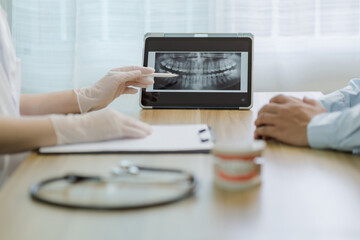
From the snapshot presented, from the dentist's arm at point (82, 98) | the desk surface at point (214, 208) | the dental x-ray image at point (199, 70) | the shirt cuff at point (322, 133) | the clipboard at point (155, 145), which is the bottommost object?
the desk surface at point (214, 208)

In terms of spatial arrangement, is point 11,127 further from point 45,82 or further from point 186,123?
point 45,82

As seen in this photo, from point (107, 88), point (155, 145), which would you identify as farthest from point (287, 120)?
point (107, 88)

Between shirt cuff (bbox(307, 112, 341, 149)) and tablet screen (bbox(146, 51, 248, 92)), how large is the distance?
0.48 metres

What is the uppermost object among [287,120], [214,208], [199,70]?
[199,70]

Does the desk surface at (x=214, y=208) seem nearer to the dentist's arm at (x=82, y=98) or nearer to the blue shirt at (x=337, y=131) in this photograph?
the blue shirt at (x=337, y=131)

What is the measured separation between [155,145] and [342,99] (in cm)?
69

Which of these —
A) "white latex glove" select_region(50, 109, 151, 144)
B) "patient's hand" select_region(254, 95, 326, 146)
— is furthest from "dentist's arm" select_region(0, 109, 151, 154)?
"patient's hand" select_region(254, 95, 326, 146)

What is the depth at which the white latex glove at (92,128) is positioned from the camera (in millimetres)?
1127

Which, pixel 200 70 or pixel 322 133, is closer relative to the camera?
pixel 322 133

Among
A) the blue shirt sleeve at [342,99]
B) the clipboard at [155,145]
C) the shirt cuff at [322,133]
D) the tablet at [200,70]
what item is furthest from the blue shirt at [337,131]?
the tablet at [200,70]

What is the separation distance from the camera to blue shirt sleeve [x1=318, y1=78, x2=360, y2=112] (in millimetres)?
1522

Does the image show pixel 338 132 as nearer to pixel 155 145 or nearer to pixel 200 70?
pixel 155 145

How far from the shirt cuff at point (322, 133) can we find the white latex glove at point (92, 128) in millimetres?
397

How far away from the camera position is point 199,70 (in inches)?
65.9
